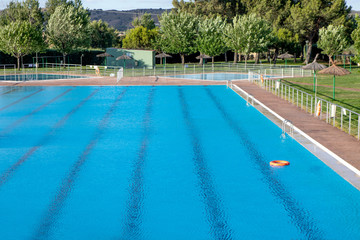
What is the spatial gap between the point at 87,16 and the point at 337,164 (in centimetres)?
5881

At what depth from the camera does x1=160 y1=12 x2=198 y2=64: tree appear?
6297cm

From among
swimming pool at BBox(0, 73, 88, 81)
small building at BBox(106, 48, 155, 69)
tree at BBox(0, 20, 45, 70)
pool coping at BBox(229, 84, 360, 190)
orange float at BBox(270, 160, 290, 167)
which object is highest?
tree at BBox(0, 20, 45, 70)

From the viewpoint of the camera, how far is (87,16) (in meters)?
65.0

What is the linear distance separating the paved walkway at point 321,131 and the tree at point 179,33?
130 feet

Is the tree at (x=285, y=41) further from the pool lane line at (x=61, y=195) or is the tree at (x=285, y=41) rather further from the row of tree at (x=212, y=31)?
the pool lane line at (x=61, y=195)

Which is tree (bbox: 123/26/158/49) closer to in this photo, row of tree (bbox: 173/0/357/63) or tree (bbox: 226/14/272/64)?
row of tree (bbox: 173/0/357/63)

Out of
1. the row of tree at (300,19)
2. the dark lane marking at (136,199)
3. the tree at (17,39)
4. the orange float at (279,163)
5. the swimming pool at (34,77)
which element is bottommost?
the dark lane marking at (136,199)

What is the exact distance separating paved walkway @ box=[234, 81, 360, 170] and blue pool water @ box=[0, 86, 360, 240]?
2.89 feet

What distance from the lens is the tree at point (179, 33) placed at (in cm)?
6297

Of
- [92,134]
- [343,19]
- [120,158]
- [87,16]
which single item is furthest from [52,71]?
[343,19]

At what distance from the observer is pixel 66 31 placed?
58.2 metres

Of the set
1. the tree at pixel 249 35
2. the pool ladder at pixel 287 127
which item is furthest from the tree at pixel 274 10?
the pool ladder at pixel 287 127

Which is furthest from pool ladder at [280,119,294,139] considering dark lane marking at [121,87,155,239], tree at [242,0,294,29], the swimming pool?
tree at [242,0,294,29]

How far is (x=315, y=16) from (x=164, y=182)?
61578mm
